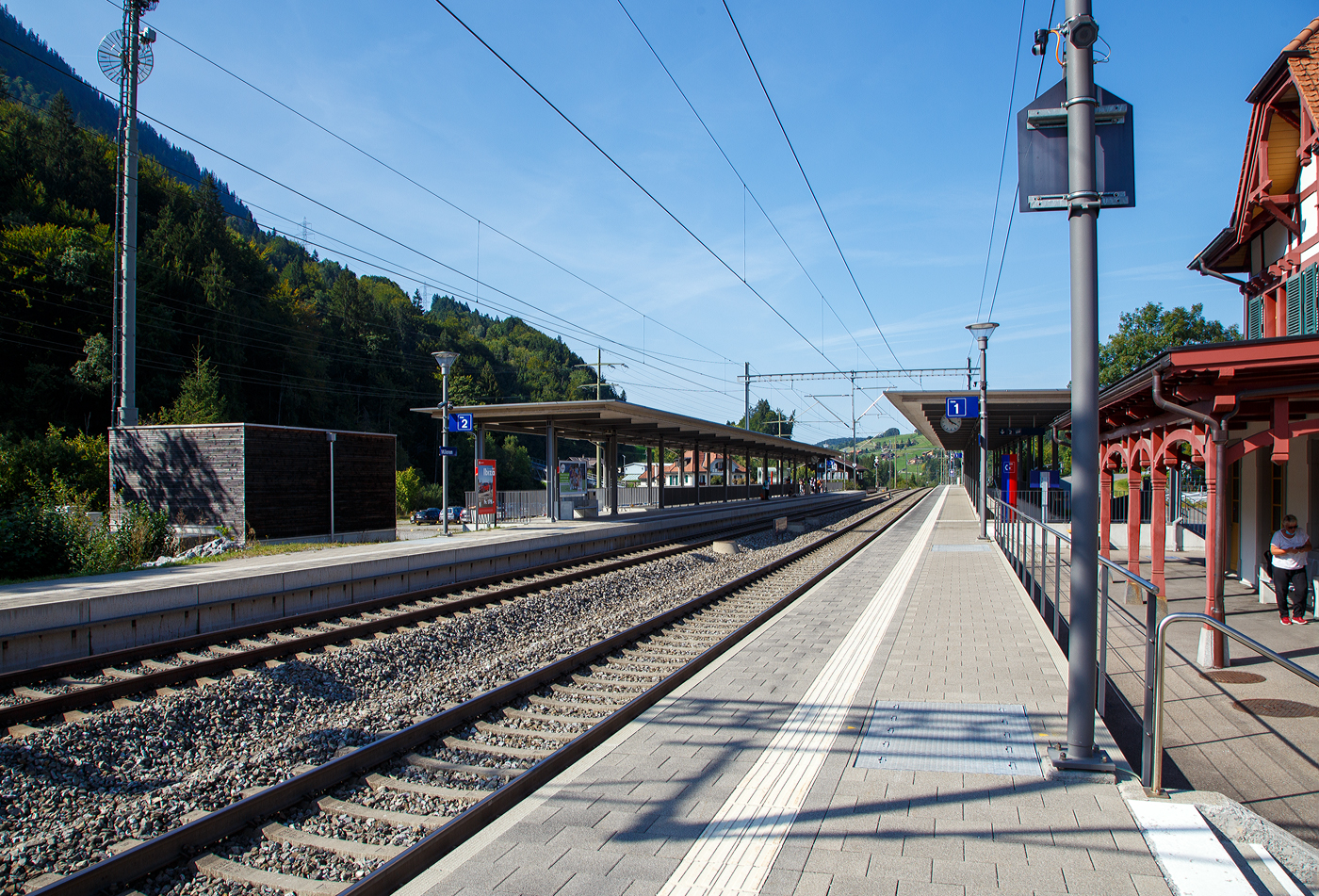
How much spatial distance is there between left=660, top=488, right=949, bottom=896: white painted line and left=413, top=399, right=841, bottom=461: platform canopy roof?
19.0m

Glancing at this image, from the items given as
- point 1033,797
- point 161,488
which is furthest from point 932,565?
point 161,488

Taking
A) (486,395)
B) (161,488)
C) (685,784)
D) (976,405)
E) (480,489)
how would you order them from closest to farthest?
(685,784), (161,488), (976,405), (480,489), (486,395)

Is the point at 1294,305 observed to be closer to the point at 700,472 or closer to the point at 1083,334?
the point at 1083,334

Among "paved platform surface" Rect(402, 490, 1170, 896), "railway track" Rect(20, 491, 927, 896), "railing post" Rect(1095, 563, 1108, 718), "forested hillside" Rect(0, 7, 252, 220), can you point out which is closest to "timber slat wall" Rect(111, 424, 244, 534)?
"railway track" Rect(20, 491, 927, 896)

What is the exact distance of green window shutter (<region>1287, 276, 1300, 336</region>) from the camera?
13266 millimetres

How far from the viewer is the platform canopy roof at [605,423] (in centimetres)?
2655

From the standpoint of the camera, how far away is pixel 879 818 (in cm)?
385

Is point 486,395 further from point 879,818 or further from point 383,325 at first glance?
point 879,818

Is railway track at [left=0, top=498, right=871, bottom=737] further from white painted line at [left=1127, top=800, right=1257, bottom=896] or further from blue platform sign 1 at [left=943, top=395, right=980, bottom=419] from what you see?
blue platform sign 1 at [left=943, top=395, right=980, bottom=419]

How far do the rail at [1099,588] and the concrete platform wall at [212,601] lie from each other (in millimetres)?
8940

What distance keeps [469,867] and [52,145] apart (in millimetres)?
63756

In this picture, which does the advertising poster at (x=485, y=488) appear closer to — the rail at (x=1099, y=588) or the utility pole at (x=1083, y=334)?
the rail at (x=1099, y=588)

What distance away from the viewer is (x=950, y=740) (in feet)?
16.4

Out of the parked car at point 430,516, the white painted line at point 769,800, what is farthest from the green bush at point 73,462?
the white painted line at point 769,800
